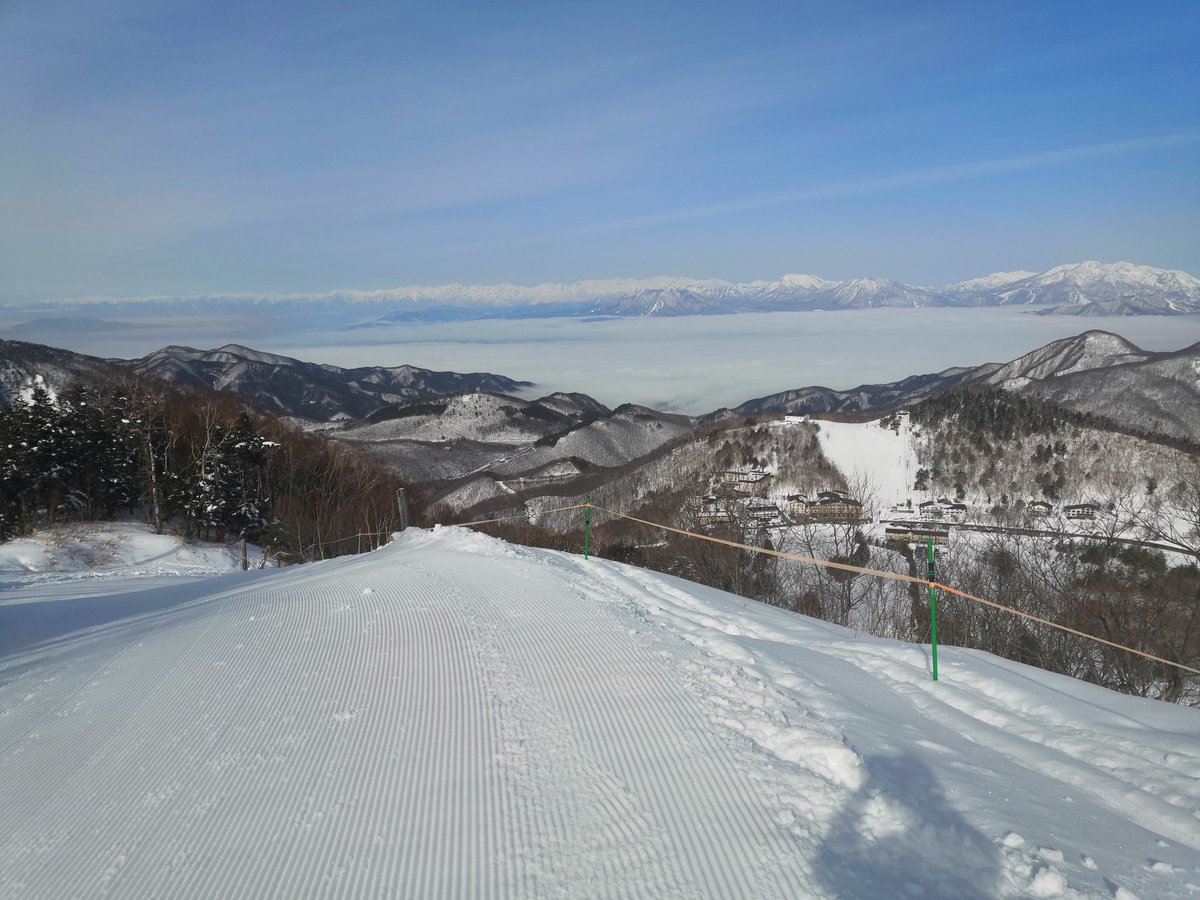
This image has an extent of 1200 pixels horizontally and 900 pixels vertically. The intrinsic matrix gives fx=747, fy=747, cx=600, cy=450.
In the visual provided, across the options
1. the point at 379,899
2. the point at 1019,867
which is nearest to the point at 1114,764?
the point at 1019,867

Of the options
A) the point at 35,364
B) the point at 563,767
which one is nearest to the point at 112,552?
the point at 563,767

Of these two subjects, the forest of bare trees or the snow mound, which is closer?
the snow mound

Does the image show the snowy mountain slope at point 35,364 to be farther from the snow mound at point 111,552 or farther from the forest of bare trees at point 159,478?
the snow mound at point 111,552

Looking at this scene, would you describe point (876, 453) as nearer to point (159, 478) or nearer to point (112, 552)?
point (159, 478)

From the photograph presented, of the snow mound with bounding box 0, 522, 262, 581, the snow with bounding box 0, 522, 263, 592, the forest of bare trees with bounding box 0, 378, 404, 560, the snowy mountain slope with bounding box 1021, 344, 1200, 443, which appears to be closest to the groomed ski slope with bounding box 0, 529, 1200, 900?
the snow with bounding box 0, 522, 263, 592

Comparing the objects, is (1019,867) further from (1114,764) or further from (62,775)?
(62,775)

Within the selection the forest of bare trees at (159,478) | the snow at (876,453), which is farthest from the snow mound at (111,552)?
the snow at (876,453)

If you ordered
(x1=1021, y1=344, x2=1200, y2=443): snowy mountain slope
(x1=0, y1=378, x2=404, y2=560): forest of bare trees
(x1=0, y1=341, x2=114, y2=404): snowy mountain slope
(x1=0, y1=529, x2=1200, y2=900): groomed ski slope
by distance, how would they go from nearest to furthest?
(x1=0, y1=529, x2=1200, y2=900): groomed ski slope
(x1=0, y1=378, x2=404, y2=560): forest of bare trees
(x1=0, y1=341, x2=114, y2=404): snowy mountain slope
(x1=1021, y1=344, x2=1200, y2=443): snowy mountain slope

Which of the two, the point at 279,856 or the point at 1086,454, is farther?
the point at 1086,454

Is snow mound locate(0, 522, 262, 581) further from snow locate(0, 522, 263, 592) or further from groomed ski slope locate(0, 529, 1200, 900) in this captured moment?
groomed ski slope locate(0, 529, 1200, 900)
